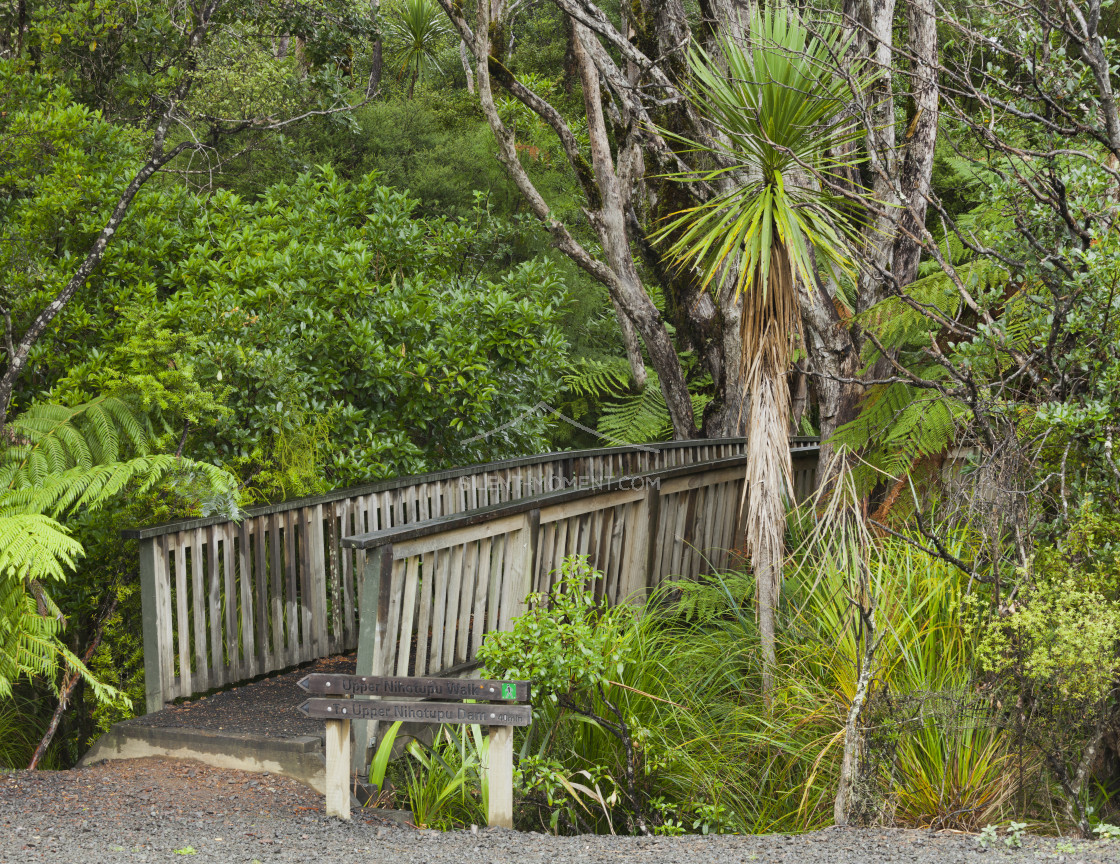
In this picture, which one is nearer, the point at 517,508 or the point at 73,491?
the point at 73,491

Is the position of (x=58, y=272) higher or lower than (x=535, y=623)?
higher

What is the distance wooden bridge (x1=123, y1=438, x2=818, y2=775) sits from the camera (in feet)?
16.1

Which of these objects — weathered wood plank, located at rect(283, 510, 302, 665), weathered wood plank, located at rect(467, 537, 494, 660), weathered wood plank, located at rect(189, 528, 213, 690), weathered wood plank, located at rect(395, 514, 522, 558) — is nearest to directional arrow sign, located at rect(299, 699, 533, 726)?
weathered wood plank, located at rect(395, 514, 522, 558)

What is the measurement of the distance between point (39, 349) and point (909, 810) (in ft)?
21.6

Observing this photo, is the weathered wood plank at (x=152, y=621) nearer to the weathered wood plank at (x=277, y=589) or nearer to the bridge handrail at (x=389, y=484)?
the bridge handrail at (x=389, y=484)

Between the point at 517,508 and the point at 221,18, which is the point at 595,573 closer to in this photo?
the point at 517,508

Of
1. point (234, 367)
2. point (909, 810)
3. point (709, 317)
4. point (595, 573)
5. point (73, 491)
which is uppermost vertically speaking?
point (709, 317)

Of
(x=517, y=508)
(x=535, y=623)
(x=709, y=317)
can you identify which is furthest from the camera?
(x=709, y=317)

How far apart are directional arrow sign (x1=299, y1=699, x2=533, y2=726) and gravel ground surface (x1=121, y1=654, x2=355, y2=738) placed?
0.71m

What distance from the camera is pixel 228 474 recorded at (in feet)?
17.9

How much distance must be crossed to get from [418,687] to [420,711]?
10 cm

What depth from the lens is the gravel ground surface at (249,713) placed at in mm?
4992

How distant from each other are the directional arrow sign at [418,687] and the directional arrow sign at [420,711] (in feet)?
0.15

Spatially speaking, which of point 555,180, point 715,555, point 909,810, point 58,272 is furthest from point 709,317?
point 909,810
